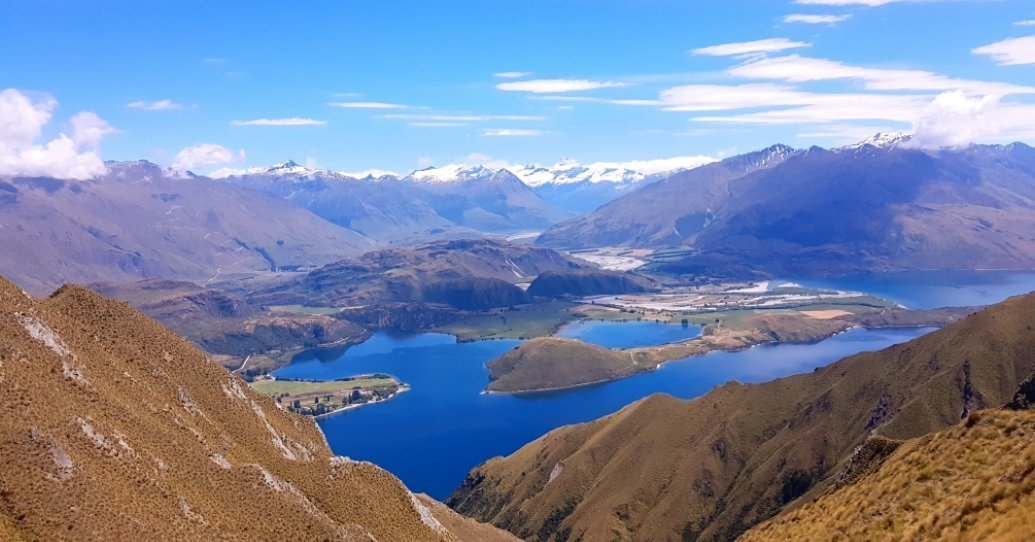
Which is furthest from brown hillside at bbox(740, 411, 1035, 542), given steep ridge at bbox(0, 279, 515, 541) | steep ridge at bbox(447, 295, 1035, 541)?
steep ridge at bbox(447, 295, 1035, 541)

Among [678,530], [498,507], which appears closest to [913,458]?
[678,530]

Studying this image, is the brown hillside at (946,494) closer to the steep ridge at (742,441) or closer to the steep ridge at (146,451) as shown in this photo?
the steep ridge at (146,451)

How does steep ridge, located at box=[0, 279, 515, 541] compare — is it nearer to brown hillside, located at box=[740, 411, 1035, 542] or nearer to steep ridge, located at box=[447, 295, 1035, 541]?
brown hillside, located at box=[740, 411, 1035, 542]

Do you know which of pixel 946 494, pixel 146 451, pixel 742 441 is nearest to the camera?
pixel 946 494

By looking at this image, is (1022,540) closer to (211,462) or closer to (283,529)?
(283,529)

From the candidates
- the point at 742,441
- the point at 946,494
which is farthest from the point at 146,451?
the point at 742,441

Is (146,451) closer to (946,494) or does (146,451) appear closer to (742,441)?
(946,494)
